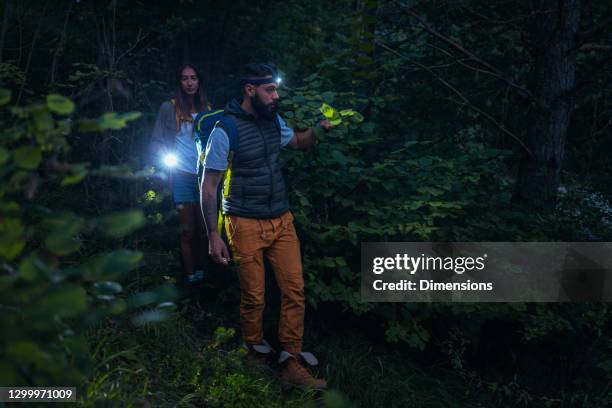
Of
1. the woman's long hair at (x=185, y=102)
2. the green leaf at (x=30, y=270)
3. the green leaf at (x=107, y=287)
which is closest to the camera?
the green leaf at (x=30, y=270)

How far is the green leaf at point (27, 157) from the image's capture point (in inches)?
69.6

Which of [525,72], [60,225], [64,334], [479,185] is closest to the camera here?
[60,225]

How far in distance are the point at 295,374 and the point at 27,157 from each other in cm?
309

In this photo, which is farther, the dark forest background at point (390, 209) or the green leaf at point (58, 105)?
the dark forest background at point (390, 209)

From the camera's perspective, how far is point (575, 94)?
598 cm

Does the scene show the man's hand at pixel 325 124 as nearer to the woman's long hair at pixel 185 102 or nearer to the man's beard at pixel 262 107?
the man's beard at pixel 262 107

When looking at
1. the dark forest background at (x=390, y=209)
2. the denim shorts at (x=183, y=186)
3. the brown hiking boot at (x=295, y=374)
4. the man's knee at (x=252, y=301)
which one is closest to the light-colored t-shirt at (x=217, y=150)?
the dark forest background at (x=390, y=209)

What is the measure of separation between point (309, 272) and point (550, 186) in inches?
109

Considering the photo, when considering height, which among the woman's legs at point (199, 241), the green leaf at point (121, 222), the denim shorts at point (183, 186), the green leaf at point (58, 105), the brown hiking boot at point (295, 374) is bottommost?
the brown hiking boot at point (295, 374)

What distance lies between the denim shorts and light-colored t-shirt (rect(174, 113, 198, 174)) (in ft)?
0.18

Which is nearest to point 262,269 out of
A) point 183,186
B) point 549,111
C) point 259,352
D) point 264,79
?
point 259,352

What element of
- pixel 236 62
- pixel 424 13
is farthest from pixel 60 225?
pixel 236 62

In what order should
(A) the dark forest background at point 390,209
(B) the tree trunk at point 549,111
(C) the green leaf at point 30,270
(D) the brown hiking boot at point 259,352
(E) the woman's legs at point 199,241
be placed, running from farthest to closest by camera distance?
(B) the tree trunk at point 549,111, (E) the woman's legs at point 199,241, (D) the brown hiking boot at point 259,352, (A) the dark forest background at point 390,209, (C) the green leaf at point 30,270

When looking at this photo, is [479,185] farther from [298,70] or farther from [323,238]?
[298,70]
